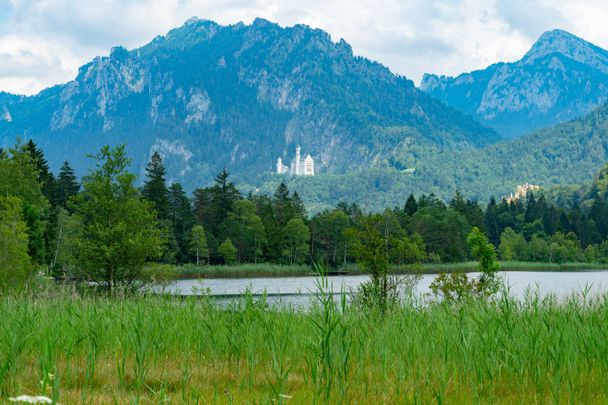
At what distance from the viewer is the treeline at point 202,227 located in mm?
42531

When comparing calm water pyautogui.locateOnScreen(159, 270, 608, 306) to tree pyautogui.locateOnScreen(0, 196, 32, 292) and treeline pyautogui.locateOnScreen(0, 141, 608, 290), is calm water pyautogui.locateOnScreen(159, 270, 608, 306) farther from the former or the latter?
tree pyautogui.locateOnScreen(0, 196, 32, 292)

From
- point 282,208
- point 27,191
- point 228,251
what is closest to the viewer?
point 27,191

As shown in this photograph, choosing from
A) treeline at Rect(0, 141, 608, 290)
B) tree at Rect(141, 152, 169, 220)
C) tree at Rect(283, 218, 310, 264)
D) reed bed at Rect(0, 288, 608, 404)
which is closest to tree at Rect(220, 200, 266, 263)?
treeline at Rect(0, 141, 608, 290)

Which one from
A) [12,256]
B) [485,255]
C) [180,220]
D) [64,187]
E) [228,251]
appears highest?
[64,187]

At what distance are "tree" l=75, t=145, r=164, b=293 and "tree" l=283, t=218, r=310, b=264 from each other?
71037 mm

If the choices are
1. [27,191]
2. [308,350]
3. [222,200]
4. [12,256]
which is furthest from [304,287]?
[222,200]

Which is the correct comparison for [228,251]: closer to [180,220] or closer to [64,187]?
[180,220]

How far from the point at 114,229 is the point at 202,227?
219 ft

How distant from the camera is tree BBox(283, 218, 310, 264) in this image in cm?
11538

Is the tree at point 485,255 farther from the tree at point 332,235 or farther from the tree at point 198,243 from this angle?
the tree at point 332,235

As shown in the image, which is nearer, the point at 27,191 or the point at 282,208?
the point at 27,191

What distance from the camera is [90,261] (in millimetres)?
41719

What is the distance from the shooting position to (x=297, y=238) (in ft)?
381

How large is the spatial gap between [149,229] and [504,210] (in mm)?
169892
